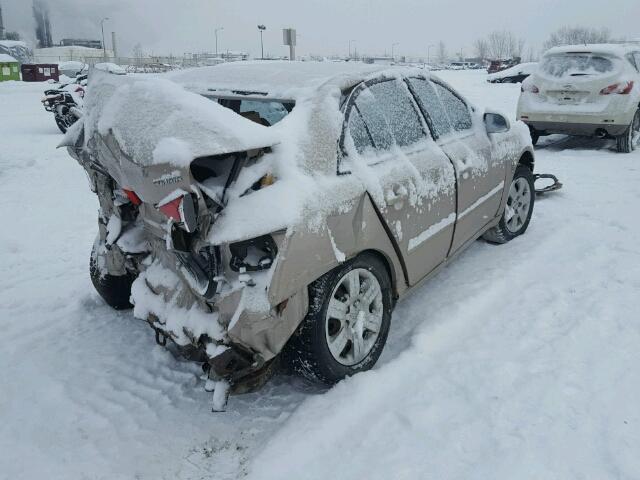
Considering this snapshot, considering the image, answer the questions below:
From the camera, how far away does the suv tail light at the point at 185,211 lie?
7.13 ft

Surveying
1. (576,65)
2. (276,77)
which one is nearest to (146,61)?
(576,65)

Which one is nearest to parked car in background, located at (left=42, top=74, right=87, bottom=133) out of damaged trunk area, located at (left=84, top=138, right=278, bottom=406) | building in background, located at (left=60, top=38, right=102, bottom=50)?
damaged trunk area, located at (left=84, top=138, right=278, bottom=406)

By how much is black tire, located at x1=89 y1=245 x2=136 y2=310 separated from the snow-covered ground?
0.37ft

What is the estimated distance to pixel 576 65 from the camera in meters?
8.87

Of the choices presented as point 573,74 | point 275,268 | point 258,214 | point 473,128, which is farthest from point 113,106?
point 573,74

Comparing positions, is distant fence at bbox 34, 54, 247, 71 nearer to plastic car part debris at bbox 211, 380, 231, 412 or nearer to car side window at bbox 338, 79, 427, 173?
car side window at bbox 338, 79, 427, 173

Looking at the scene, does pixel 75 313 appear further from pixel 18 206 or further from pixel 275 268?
pixel 18 206

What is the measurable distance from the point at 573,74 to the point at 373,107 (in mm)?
7076

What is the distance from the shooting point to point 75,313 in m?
3.90

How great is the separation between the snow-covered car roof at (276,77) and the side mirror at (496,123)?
967 millimetres

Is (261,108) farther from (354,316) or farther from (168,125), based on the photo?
(354,316)

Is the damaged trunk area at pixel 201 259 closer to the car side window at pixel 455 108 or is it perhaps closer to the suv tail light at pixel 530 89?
the car side window at pixel 455 108

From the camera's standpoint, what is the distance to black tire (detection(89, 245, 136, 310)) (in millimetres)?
3754

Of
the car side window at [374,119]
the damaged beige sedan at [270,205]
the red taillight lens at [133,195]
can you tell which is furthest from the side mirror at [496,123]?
the red taillight lens at [133,195]
